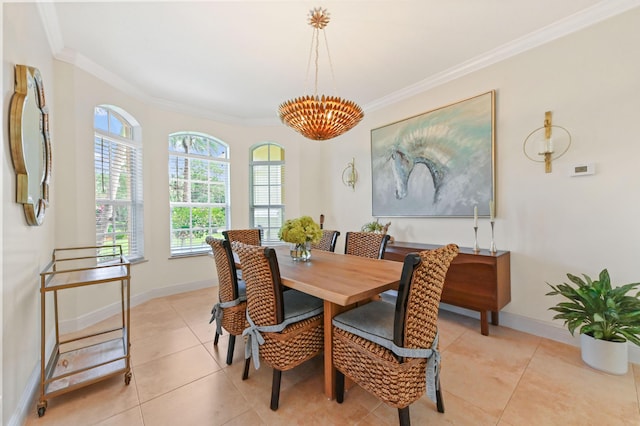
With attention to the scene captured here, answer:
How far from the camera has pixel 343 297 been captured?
4.09 feet

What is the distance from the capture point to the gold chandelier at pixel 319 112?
6.37 ft

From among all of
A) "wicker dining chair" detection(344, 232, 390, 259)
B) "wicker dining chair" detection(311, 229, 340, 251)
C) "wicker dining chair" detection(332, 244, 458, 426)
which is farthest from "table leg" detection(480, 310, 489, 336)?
"wicker dining chair" detection(311, 229, 340, 251)

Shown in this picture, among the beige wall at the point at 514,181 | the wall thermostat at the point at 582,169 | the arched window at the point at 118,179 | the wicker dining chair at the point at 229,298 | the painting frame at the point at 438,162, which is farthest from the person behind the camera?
the arched window at the point at 118,179

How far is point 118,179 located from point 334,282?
10.5 feet

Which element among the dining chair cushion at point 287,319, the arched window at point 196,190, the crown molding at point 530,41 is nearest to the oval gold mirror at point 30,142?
the dining chair cushion at point 287,319

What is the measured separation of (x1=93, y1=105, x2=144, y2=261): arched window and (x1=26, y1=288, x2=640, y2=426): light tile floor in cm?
156

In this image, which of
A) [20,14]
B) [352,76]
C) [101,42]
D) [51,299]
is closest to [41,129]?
[20,14]

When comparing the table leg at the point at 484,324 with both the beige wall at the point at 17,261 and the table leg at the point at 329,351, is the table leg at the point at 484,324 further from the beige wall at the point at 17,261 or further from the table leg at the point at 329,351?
the beige wall at the point at 17,261

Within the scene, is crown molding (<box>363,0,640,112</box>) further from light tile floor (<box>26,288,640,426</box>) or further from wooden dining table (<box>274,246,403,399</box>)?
light tile floor (<box>26,288,640,426</box>)

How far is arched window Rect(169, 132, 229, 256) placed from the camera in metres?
Answer: 3.82

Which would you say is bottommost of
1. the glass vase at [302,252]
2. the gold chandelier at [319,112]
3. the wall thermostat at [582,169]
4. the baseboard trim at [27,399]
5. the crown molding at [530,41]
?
the baseboard trim at [27,399]

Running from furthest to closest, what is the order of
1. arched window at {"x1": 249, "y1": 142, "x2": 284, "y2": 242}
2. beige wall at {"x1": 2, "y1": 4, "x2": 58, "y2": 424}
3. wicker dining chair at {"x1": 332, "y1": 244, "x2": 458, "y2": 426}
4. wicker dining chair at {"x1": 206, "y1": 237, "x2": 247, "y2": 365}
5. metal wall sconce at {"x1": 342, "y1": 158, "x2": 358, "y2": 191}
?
arched window at {"x1": 249, "y1": 142, "x2": 284, "y2": 242} < metal wall sconce at {"x1": 342, "y1": 158, "x2": 358, "y2": 191} < wicker dining chair at {"x1": 206, "y1": 237, "x2": 247, "y2": 365} < beige wall at {"x1": 2, "y1": 4, "x2": 58, "y2": 424} < wicker dining chair at {"x1": 332, "y1": 244, "x2": 458, "y2": 426}

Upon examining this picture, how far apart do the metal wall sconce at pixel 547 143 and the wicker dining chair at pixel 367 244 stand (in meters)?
1.60

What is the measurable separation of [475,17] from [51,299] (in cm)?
450
